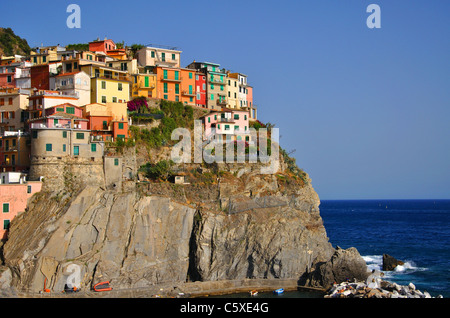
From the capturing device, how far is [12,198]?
5959 cm

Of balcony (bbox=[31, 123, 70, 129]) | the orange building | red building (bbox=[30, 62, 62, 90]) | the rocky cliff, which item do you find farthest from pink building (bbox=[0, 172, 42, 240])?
the orange building

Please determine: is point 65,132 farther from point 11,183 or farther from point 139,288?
point 139,288

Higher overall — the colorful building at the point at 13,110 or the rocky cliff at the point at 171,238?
the colorful building at the point at 13,110

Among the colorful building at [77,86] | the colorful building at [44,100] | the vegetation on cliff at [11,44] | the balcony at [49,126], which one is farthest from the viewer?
the vegetation on cliff at [11,44]

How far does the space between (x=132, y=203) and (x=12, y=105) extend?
871 inches

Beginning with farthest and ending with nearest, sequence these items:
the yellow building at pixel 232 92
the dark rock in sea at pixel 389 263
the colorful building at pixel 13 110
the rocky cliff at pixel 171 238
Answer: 1. the yellow building at pixel 232 92
2. the dark rock in sea at pixel 389 263
3. the colorful building at pixel 13 110
4. the rocky cliff at pixel 171 238

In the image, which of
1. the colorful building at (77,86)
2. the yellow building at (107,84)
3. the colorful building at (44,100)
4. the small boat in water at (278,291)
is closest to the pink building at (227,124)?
the yellow building at (107,84)

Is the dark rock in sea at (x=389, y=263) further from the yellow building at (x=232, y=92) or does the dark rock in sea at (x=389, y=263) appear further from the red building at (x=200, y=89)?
the red building at (x=200, y=89)

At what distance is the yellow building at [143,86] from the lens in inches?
3059

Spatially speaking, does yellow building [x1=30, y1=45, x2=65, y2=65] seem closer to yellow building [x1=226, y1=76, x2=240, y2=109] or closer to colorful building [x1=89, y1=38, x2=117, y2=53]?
colorful building [x1=89, y1=38, x2=117, y2=53]

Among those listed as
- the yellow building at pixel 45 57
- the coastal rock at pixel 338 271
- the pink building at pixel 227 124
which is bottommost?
the coastal rock at pixel 338 271

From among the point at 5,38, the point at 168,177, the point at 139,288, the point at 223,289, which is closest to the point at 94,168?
the point at 168,177

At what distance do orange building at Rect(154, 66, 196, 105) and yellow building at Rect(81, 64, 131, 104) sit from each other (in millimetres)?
5130

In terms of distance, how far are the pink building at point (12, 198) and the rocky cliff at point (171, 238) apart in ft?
3.04
